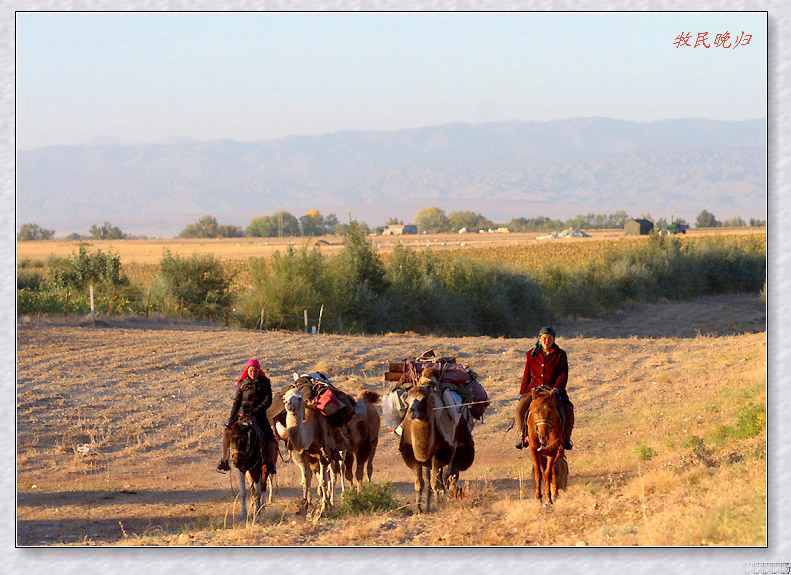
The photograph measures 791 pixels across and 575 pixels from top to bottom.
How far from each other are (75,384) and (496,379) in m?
11.4

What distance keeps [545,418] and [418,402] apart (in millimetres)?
1622

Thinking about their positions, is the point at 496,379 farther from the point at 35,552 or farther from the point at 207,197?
the point at 207,197

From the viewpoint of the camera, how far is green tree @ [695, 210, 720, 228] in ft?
424

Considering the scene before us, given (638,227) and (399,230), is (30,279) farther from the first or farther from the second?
(399,230)

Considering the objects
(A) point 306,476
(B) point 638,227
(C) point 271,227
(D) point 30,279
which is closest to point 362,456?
(A) point 306,476

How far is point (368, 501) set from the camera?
12227 mm

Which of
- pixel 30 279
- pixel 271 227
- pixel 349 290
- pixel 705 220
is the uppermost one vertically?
pixel 271 227

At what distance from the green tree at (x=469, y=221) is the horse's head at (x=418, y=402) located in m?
168

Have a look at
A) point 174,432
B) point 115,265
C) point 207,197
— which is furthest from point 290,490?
point 207,197

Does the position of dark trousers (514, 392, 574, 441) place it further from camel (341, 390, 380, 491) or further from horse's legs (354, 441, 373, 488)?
horse's legs (354, 441, 373, 488)

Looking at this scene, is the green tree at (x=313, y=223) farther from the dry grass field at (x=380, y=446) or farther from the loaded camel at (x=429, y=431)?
the loaded camel at (x=429, y=431)

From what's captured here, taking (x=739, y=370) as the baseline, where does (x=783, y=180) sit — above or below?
above

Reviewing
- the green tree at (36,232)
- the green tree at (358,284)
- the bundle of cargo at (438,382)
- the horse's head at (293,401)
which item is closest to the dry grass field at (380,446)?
the bundle of cargo at (438,382)

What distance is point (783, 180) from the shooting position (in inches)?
380
